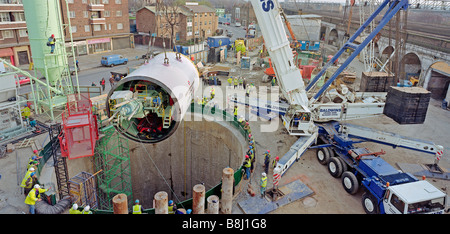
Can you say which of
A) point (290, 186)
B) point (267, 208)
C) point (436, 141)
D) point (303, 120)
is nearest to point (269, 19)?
point (303, 120)

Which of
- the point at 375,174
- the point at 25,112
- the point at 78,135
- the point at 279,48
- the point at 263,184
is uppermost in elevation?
the point at 279,48

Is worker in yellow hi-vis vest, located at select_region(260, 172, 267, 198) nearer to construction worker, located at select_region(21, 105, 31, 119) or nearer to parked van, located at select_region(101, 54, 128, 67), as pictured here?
construction worker, located at select_region(21, 105, 31, 119)

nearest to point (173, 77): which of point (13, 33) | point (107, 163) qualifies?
point (107, 163)

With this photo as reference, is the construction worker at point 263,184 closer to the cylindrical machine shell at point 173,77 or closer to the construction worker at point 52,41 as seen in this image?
the cylindrical machine shell at point 173,77

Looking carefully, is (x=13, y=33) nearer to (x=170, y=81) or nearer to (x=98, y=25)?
(x=98, y=25)

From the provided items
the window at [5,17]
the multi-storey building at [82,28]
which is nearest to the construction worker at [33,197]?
the multi-storey building at [82,28]

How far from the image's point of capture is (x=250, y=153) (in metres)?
15.8

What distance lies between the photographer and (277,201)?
13.7 metres

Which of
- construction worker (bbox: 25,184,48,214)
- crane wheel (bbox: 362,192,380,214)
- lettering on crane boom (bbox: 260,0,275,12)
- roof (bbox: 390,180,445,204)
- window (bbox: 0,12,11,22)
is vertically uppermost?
window (bbox: 0,12,11,22)

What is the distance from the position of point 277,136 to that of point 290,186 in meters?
6.24

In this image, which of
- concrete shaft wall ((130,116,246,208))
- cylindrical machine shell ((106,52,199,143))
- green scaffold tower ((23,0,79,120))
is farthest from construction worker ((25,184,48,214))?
concrete shaft wall ((130,116,246,208))

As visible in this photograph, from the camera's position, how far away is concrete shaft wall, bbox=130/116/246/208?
73.8ft

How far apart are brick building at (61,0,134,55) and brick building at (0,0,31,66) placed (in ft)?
21.7

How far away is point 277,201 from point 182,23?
51.6 metres
